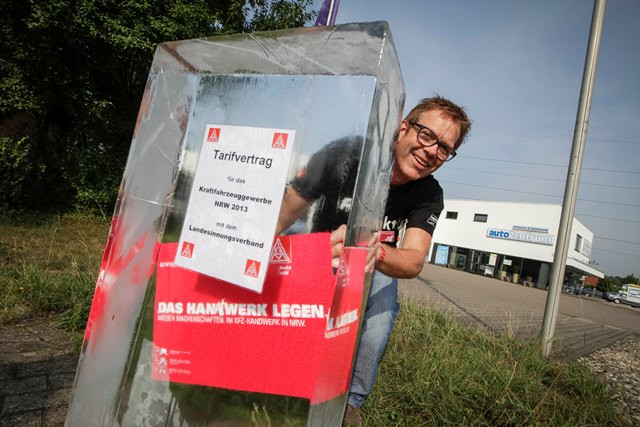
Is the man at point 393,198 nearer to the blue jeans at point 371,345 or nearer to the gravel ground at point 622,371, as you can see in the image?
the blue jeans at point 371,345

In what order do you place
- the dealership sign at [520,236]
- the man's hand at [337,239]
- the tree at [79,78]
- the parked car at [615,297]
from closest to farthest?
the man's hand at [337,239]
the tree at [79,78]
the dealership sign at [520,236]
the parked car at [615,297]

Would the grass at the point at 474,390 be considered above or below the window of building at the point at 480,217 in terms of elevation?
below

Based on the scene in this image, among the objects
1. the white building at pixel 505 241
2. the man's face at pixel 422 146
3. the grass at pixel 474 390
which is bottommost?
the grass at pixel 474 390

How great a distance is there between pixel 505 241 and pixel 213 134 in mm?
37884

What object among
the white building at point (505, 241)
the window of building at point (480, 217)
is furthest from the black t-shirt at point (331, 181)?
the window of building at point (480, 217)

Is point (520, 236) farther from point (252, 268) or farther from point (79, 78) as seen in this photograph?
point (252, 268)

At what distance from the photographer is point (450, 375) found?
2.26m

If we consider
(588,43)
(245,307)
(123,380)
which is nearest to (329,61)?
(245,307)

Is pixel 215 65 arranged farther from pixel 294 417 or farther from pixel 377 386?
pixel 377 386

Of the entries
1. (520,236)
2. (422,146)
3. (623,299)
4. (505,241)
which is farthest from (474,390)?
(623,299)

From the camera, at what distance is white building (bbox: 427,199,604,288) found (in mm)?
31594

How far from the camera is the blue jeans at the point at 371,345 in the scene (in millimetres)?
1710

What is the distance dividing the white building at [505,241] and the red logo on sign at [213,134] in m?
34.0

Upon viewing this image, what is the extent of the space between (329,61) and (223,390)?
899 millimetres
